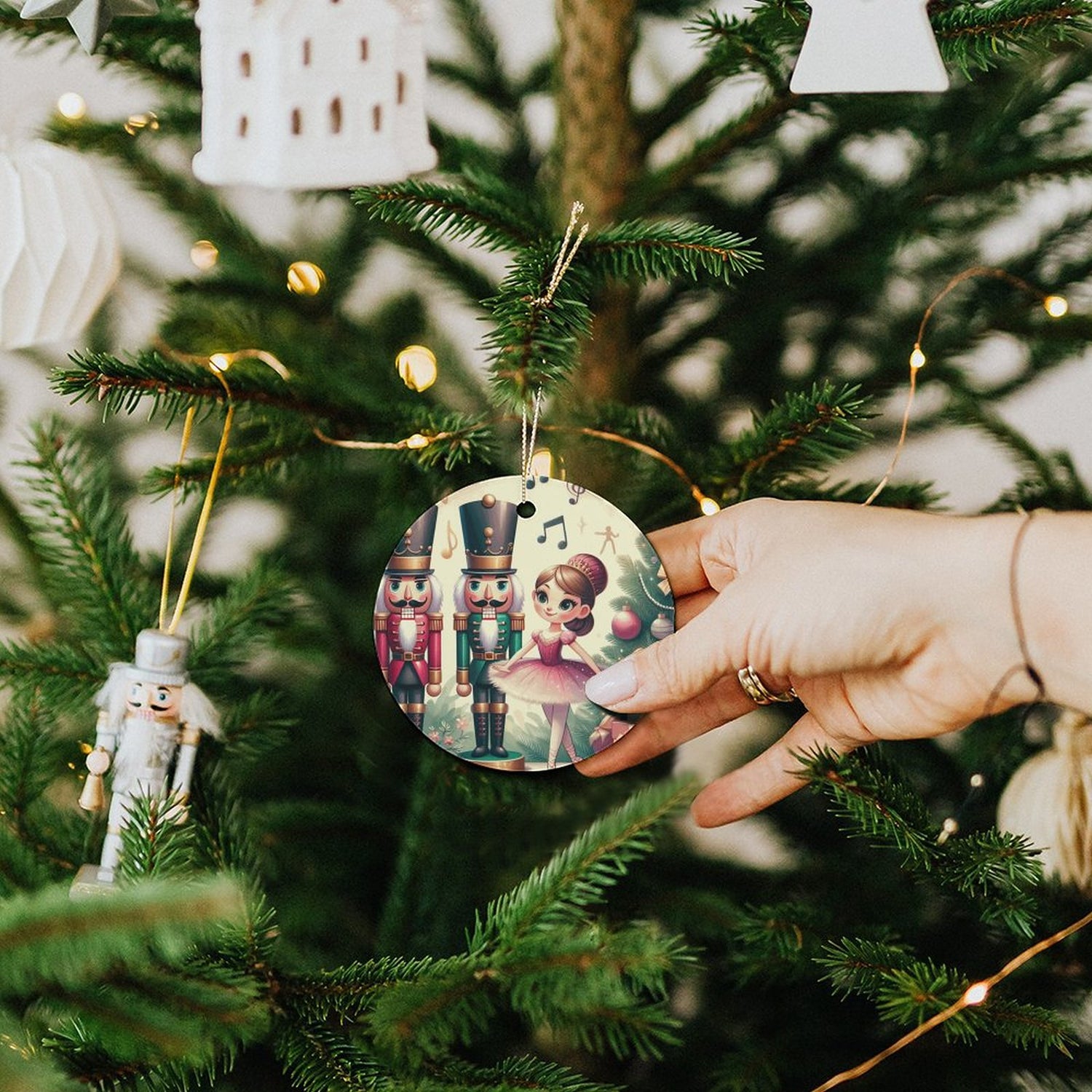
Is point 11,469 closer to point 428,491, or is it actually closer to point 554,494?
point 428,491

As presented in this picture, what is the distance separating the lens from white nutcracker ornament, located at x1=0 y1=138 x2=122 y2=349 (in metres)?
0.71

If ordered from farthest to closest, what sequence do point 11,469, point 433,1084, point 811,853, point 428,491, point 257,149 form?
1. point 11,469
2. point 811,853
3. point 428,491
4. point 257,149
5. point 433,1084

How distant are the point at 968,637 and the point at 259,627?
1.44 feet

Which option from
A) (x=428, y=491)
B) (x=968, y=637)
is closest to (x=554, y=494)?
(x=428, y=491)

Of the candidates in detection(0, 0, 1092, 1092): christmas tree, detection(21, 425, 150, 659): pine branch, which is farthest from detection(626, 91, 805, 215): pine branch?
detection(21, 425, 150, 659): pine branch

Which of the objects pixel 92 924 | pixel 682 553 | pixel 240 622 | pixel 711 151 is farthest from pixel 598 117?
pixel 92 924

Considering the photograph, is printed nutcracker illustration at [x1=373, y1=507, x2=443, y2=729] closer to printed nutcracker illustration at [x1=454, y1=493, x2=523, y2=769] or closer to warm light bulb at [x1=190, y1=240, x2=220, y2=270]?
printed nutcracker illustration at [x1=454, y1=493, x2=523, y2=769]

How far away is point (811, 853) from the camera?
902 mm

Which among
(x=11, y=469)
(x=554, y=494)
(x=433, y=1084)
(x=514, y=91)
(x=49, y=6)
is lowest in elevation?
(x=433, y=1084)

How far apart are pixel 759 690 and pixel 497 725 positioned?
0.58 ft

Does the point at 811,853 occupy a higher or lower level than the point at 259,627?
lower

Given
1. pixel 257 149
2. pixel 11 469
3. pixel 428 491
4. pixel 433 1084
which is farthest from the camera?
pixel 11 469

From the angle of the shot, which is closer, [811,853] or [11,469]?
[811,853]

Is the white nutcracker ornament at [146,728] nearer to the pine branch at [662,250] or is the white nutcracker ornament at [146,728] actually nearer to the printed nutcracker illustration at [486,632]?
the printed nutcracker illustration at [486,632]
